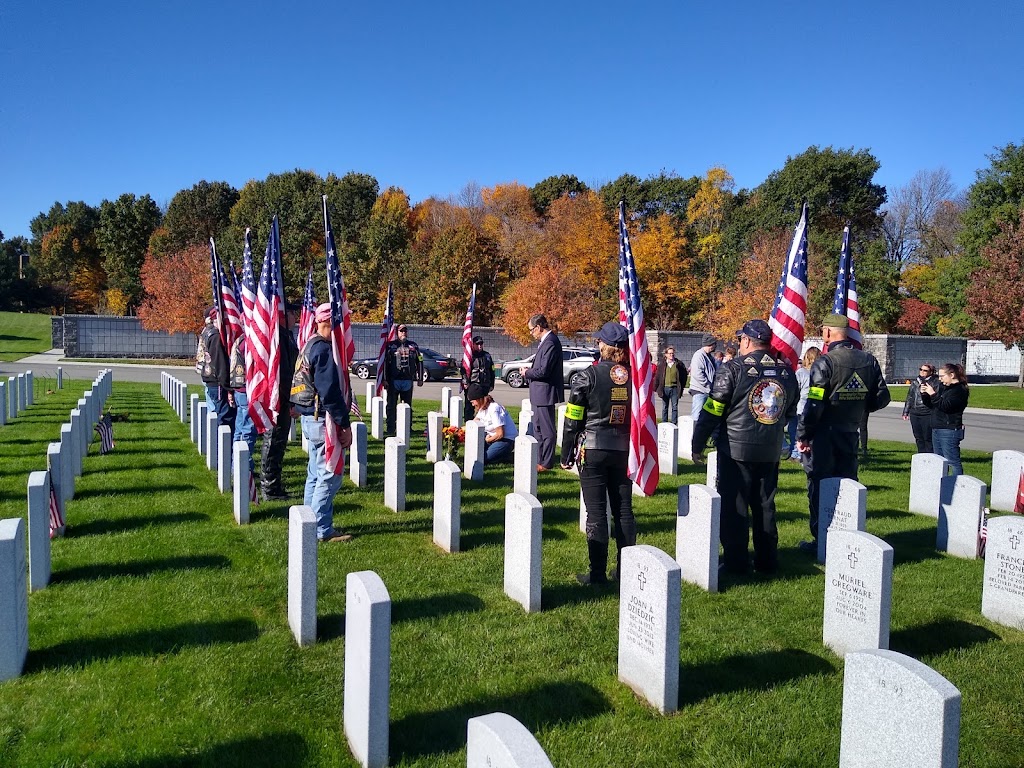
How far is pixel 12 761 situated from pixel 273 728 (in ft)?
4.07

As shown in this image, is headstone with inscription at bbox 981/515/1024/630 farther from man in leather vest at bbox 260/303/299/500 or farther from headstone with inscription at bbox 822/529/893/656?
man in leather vest at bbox 260/303/299/500

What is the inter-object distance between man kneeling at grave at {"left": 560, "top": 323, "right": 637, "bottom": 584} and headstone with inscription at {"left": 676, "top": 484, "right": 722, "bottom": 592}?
1.52 ft

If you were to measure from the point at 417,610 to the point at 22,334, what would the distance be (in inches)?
2485

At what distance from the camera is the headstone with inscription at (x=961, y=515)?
7801 mm

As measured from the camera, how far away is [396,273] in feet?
174

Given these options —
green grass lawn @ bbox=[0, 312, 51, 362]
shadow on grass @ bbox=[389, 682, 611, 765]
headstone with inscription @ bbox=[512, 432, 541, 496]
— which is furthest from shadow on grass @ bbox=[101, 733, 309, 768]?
Result: green grass lawn @ bbox=[0, 312, 51, 362]

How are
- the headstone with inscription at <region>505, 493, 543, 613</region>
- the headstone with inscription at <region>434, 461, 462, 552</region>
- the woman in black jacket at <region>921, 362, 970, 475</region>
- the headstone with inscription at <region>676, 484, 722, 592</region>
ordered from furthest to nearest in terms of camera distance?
the woman in black jacket at <region>921, 362, 970, 475</region>
the headstone with inscription at <region>434, 461, 462, 552</region>
the headstone with inscription at <region>676, 484, 722, 592</region>
the headstone with inscription at <region>505, 493, 543, 613</region>

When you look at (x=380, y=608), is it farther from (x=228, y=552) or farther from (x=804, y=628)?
(x=228, y=552)

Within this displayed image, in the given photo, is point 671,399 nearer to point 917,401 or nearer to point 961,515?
point 917,401

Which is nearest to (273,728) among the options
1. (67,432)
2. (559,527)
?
(559,527)

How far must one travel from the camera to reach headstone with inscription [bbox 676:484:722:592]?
6.38 m

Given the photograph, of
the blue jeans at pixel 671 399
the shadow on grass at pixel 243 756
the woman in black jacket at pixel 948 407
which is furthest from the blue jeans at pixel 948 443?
the shadow on grass at pixel 243 756

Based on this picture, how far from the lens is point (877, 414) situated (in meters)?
23.8

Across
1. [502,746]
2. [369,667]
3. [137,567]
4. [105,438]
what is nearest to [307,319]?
[105,438]
